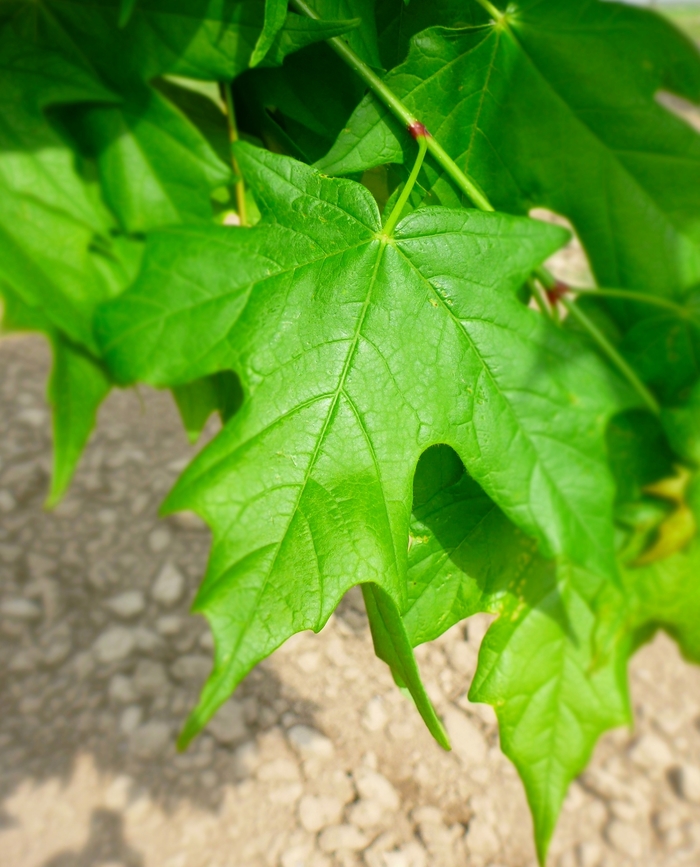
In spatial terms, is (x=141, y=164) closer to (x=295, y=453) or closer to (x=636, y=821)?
(x=295, y=453)

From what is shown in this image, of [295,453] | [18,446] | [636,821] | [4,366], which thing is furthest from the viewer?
[4,366]

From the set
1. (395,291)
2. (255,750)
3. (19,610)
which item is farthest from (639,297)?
(19,610)

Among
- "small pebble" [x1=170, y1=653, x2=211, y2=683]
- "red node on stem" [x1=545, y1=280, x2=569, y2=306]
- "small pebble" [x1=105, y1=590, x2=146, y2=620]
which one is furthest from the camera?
"small pebble" [x1=105, y1=590, x2=146, y2=620]

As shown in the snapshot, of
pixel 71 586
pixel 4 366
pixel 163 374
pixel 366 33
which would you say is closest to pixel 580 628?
pixel 163 374

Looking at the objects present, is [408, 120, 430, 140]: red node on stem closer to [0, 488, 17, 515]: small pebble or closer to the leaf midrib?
the leaf midrib

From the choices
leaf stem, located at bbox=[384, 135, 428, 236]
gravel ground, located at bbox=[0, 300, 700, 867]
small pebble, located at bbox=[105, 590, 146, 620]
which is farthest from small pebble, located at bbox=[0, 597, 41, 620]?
leaf stem, located at bbox=[384, 135, 428, 236]

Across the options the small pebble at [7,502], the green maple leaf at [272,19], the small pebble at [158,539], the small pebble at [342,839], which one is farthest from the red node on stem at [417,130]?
the small pebble at [7,502]

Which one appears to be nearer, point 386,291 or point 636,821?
point 386,291
